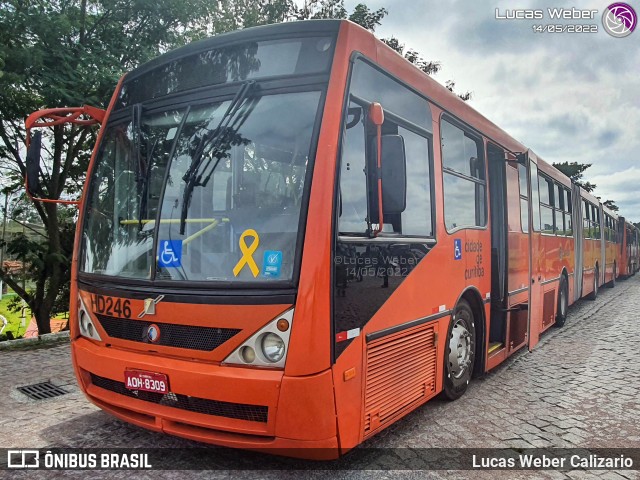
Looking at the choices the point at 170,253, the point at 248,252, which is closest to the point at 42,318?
the point at 170,253

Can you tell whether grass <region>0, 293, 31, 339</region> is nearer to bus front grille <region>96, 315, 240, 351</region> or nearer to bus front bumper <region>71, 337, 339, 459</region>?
bus front grille <region>96, 315, 240, 351</region>

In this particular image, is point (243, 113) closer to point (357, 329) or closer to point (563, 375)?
point (357, 329)

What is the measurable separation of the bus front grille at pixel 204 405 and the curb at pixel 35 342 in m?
5.24

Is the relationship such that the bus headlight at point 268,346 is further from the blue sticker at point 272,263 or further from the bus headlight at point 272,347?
the blue sticker at point 272,263

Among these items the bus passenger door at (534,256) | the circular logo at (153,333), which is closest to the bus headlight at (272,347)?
the circular logo at (153,333)

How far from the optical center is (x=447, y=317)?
4.64m

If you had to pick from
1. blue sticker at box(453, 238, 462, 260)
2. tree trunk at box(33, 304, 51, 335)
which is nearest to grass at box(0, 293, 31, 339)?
tree trunk at box(33, 304, 51, 335)

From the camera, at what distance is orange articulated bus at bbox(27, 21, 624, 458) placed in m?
2.98

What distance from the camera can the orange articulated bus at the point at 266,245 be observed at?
2.98 meters

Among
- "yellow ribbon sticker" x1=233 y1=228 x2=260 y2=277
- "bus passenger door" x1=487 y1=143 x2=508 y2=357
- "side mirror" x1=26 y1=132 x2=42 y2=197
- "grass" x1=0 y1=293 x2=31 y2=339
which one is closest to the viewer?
"yellow ribbon sticker" x1=233 y1=228 x2=260 y2=277

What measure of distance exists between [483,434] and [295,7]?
1233 cm

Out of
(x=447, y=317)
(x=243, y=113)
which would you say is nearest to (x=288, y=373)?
(x=243, y=113)

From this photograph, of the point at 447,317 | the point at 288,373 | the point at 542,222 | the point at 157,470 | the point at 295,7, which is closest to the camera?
the point at 288,373

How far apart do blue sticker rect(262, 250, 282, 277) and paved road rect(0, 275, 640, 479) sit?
1425 millimetres
